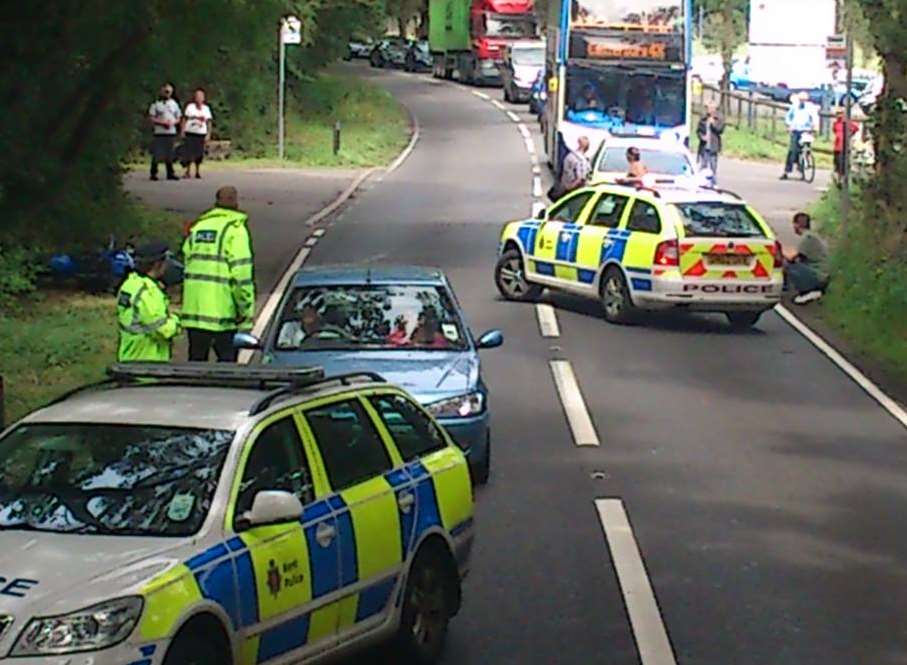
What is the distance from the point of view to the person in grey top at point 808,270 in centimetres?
2611

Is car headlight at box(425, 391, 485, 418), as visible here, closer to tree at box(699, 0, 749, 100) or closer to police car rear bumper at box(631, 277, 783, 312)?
police car rear bumper at box(631, 277, 783, 312)

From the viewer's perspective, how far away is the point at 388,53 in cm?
8719

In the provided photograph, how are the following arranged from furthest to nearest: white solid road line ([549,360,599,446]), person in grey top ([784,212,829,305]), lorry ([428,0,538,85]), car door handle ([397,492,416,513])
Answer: lorry ([428,0,538,85]) → person in grey top ([784,212,829,305]) → white solid road line ([549,360,599,446]) → car door handle ([397,492,416,513])

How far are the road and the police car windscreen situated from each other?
125cm

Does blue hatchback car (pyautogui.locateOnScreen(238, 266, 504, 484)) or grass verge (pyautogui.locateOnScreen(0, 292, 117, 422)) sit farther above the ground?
blue hatchback car (pyautogui.locateOnScreen(238, 266, 504, 484))

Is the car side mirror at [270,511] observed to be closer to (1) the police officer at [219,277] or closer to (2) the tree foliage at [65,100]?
(2) the tree foliage at [65,100]

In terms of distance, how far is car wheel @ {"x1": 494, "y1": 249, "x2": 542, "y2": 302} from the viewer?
82.0 ft

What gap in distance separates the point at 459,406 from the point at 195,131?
26827 millimetres

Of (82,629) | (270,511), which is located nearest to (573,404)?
(270,511)

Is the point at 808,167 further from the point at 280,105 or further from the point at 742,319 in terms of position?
the point at 742,319

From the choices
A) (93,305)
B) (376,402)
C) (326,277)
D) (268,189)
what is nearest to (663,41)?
(268,189)

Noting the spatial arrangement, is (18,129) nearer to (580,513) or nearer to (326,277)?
(326,277)

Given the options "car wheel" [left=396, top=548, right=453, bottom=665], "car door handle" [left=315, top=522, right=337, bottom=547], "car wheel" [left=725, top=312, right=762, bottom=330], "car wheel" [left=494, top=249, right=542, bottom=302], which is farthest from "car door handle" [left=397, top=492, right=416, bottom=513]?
"car wheel" [left=494, top=249, right=542, bottom=302]

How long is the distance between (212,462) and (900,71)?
720 inches
